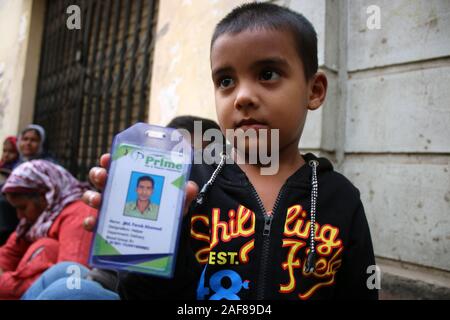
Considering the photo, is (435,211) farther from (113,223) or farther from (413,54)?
(113,223)

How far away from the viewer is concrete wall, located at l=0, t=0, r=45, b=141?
201 inches

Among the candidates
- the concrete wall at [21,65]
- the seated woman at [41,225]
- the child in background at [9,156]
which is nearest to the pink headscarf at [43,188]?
the seated woman at [41,225]

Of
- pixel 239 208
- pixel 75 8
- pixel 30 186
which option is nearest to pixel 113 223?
pixel 239 208

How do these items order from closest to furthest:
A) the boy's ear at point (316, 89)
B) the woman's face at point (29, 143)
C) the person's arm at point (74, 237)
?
the boy's ear at point (316, 89) → the person's arm at point (74, 237) → the woman's face at point (29, 143)

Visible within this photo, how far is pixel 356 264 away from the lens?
2.89 feet

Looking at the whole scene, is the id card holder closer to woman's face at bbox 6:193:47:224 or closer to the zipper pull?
the zipper pull

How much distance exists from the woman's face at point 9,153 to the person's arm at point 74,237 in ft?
8.69

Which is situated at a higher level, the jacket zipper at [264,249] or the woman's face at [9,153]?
the woman's face at [9,153]

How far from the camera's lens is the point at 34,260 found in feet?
5.96

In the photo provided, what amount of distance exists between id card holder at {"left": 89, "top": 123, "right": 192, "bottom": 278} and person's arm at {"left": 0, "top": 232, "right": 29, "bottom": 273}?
1.95 meters

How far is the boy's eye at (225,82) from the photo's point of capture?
88cm

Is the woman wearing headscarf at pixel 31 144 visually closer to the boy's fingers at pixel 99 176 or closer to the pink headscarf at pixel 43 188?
the pink headscarf at pixel 43 188

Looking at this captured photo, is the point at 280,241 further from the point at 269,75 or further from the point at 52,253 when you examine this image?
the point at 52,253

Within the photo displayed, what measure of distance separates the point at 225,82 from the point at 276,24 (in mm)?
190
